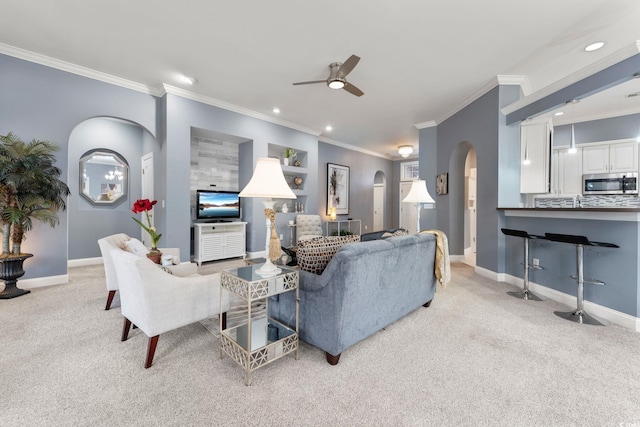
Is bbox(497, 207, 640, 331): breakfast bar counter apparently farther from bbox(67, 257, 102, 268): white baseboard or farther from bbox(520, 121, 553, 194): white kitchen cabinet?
bbox(67, 257, 102, 268): white baseboard

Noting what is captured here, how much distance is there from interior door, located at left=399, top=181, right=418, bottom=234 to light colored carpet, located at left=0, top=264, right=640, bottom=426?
20.0ft

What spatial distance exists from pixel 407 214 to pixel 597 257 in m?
6.23

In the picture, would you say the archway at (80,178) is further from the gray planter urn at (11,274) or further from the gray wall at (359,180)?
the gray wall at (359,180)

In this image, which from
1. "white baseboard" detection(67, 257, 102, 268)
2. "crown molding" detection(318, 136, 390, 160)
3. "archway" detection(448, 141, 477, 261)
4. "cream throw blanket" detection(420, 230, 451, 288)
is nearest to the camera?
"cream throw blanket" detection(420, 230, 451, 288)

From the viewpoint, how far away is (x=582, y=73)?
3018 mm

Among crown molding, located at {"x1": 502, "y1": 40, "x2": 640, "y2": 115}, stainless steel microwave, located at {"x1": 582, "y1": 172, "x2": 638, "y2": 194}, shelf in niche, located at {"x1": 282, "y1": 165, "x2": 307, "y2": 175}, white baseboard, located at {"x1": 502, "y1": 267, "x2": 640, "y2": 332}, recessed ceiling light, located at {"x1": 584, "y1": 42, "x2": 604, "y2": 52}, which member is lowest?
white baseboard, located at {"x1": 502, "y1": 267, "x2": 640, "y2": 332}

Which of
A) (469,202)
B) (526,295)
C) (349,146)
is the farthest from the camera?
(349,146)

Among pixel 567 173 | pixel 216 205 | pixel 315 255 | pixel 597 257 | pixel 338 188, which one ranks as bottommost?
pixel 597 257

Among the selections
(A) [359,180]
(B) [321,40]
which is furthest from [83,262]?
(A) [359,180]

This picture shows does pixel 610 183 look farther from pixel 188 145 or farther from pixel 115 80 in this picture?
pixel 115 80

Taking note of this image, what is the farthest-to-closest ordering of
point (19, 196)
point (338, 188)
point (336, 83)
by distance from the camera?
point (338, 188) → point (336, 83) → point (19, 196)

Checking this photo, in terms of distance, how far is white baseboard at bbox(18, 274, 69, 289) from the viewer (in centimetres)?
340

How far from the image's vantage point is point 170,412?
1420mm


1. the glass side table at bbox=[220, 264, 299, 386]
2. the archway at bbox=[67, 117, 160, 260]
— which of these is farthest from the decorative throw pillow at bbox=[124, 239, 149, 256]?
the archway at bbox=[67, 117, 160, 260]
